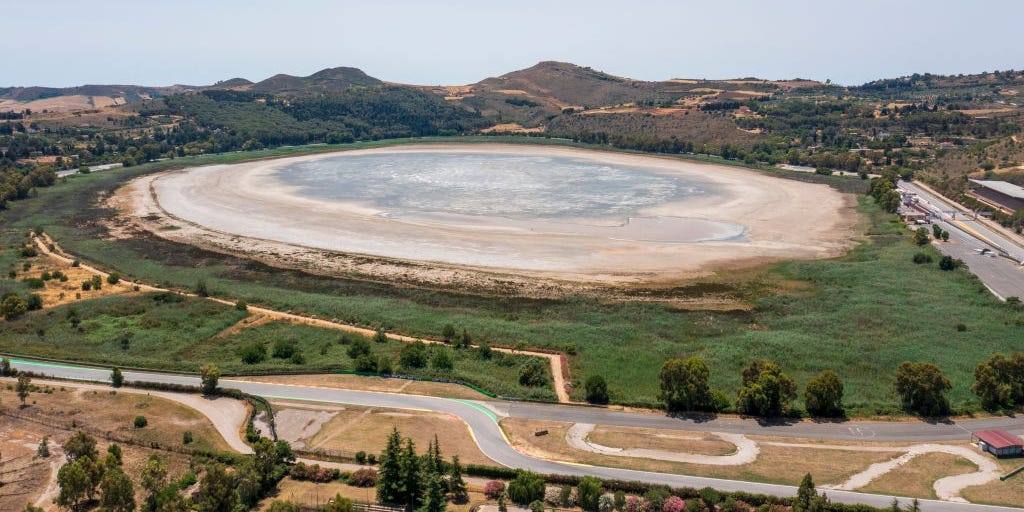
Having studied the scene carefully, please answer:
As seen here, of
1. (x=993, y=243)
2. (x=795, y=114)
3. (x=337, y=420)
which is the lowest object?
(x=337, y=420)

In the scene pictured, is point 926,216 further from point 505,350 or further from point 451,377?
point 451,377

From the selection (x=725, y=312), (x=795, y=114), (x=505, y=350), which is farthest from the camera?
(x=795, y=114)

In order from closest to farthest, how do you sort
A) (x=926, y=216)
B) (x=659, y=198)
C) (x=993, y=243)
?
(x=993, y=243) → (x=926, y=216) → (x=659, y=198)

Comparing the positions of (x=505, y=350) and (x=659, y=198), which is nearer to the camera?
(x=505, y=350)

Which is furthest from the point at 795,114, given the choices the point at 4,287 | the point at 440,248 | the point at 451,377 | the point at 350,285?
the point at 4,287

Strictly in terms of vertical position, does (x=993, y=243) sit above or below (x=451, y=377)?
above

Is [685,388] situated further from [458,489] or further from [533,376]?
[458,489]


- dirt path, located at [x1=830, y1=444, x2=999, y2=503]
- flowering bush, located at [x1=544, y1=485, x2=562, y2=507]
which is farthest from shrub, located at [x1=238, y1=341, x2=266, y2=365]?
dirt path, located at [x1=830, y1=444, x2=999, y2=503]

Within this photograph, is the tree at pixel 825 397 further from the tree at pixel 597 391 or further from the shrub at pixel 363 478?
the shrub at pixel 363 478
